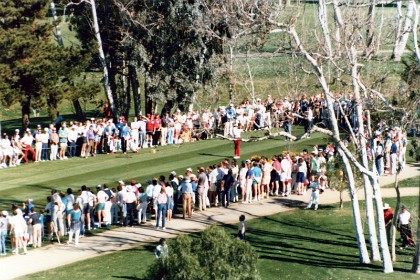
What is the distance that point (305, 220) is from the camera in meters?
34.3

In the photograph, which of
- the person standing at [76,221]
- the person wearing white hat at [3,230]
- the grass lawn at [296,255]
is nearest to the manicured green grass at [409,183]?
the grass lawn at [296,255]

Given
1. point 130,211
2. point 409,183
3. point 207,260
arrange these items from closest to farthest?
point 207,260 < point 130,211 < point 409,183

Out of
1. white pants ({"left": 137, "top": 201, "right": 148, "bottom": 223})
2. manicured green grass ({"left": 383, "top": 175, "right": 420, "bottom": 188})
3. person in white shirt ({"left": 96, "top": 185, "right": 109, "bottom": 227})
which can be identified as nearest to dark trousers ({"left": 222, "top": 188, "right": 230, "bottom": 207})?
white pants ({"left": 137, "top": 201, "right": 148, "bottom": 223})

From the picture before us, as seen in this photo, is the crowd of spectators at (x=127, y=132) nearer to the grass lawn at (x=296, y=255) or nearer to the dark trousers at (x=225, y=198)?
the dark trousers at (x=225, y=198)

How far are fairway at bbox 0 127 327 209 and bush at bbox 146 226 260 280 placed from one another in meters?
14.1

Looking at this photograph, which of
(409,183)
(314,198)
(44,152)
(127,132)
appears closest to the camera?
(314,198)

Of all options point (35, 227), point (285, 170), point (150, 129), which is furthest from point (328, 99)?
point (150, 129)

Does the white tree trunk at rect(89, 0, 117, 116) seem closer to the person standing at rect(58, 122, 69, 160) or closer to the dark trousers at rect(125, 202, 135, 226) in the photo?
the person standing at rect(58, 122, 69, 160)

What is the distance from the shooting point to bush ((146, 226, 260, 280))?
20500mm

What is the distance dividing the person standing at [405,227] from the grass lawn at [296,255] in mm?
373

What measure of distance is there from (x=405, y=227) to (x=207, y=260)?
12.3 metres

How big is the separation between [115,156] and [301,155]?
1023 centimetres

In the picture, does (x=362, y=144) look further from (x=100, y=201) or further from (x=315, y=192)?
(x=100, y=201)

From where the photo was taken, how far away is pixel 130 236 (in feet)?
104
